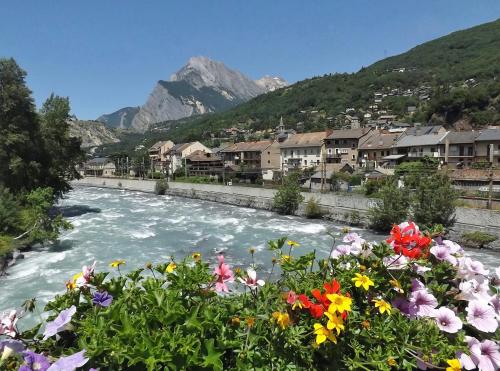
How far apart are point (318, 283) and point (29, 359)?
1.62 meters

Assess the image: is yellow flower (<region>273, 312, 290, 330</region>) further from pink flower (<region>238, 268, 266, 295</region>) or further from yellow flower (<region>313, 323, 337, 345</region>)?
pink flower (<region>238, 268, 266, 295</region>)

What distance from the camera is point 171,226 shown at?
102 feet

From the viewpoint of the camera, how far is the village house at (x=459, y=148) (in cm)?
5478

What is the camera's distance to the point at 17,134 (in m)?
30.9

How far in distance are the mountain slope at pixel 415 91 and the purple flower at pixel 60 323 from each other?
9754 cm

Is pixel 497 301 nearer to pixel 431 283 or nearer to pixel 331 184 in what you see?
pixel 431 283

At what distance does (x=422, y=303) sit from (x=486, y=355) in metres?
0.40

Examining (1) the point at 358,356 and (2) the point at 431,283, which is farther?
(2) the point at 431,283

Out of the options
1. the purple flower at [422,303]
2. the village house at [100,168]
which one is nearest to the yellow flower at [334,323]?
the purple flower at [422,303]

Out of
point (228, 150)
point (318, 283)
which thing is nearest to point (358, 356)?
point (318, 283)

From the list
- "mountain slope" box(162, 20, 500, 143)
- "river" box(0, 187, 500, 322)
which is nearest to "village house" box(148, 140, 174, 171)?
"mountain slope" box(162, 20, 500, 143)

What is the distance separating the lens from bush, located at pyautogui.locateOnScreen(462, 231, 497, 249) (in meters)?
21.8

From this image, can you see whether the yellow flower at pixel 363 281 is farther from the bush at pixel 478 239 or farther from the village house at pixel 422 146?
the village house at pixel 422 146

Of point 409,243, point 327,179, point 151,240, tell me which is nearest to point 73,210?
point 151,240
